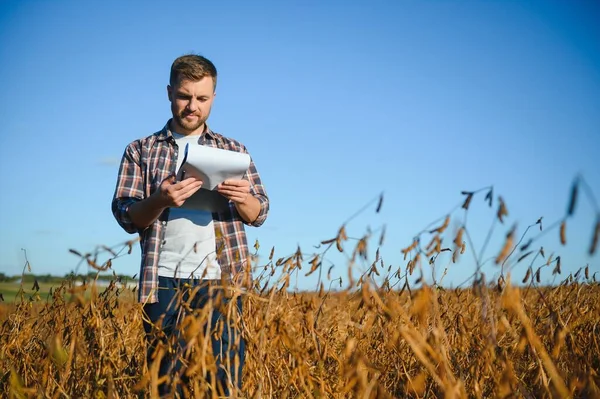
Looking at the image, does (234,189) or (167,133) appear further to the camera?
(167,133)

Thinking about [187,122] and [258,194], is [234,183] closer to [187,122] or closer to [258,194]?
[258,194]

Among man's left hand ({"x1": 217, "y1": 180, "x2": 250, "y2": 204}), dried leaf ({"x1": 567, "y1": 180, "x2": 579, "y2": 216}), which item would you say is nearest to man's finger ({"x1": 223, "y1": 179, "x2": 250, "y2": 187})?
man's left hand ({"x1": 217, "y1": 180, "x2": 250, "y2": 204})

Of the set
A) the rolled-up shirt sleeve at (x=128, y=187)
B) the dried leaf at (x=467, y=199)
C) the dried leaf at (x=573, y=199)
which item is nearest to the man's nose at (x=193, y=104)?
the rolled-up shirt sleeve at (x=128, y=187)

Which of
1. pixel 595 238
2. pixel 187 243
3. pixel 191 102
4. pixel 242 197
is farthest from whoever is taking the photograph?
pixel 191 102

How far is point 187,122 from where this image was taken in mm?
2811

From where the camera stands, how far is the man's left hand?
2.38m

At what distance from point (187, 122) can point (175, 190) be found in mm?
699

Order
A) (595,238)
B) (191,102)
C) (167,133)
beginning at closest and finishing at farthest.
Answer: (595,238) → (191,102) → (167,133)

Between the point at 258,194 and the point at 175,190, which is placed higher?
the point at 258,194

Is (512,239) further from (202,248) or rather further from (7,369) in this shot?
(7,369)

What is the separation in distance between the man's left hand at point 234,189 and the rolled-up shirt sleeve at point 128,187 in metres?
0.51

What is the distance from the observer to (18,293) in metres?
3.05

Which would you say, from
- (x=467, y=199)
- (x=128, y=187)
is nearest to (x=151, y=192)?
(x=128, y=187)

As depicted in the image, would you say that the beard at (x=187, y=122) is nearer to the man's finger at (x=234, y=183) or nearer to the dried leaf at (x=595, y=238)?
the man's finger at (x=234, y=183)
